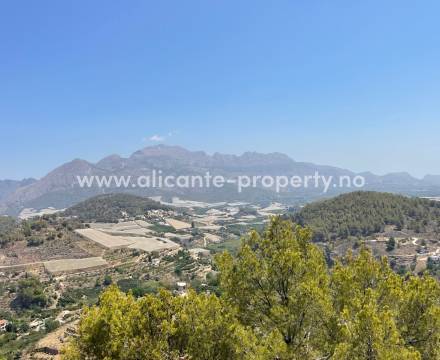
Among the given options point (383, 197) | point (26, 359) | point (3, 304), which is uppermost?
point (383, 197)

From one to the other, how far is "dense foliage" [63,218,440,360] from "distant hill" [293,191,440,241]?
129m

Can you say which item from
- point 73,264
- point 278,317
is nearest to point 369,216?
point 73,264

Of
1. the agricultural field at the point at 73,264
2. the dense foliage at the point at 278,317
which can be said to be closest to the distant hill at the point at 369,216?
the agricultural field at the point at 73,264

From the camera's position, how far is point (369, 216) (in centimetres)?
14475

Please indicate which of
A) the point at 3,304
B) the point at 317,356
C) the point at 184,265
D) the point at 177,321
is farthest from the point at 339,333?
the point at 184,265

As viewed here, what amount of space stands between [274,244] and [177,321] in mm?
5584

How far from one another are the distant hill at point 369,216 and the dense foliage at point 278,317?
129 metres

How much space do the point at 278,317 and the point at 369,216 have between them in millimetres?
141470

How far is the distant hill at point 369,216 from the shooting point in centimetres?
13688

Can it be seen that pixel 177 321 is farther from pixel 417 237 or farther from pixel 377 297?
pixel 417 237

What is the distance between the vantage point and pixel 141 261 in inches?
5118

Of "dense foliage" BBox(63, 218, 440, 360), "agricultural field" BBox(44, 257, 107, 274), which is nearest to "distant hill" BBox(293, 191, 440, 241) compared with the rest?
"agricultural field" BBox(44, 257, 107, 274)

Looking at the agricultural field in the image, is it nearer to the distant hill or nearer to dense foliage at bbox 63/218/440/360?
the distant hill

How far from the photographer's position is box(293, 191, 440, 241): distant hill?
449 feet
